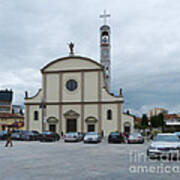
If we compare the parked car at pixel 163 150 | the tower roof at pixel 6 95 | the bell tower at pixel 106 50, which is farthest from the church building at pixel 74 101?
the tower roof at pixel 6 95

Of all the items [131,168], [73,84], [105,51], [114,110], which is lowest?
[131,168]

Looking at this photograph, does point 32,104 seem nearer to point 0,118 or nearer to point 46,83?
point 46,83

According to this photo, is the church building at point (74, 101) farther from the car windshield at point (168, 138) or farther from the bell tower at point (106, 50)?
the car windshield at point (168, 138)

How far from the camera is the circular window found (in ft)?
150

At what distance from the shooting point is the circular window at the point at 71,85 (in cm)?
4559

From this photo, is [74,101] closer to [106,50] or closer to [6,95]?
[106,50]

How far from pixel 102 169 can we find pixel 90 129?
3403 centimetres

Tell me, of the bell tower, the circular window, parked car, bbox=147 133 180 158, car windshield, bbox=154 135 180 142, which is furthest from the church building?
parked car, bbox=147 133 180 158

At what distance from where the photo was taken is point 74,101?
45.1 metres

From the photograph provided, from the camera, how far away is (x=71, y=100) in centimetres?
4522

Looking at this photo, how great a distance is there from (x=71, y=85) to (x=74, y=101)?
2711 mm

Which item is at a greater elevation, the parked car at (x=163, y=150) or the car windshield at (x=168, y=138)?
the car windshield at (x=168, y=138)

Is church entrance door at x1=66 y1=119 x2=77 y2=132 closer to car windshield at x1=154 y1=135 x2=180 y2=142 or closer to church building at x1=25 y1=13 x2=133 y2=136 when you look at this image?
church building at x1=25 y1=13 x2=133 y2=136

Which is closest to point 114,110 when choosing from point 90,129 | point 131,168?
point 90,129
